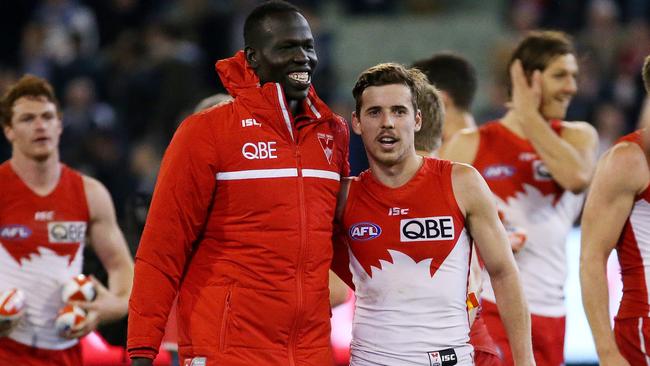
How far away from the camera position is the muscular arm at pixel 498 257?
4.96 meters

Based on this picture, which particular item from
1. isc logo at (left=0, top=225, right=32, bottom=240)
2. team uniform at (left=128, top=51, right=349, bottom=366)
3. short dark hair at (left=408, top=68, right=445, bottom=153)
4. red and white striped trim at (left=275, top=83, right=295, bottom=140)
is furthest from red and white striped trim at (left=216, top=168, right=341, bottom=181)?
isc logo at (left=0, top=225, right=32, bottom=240)

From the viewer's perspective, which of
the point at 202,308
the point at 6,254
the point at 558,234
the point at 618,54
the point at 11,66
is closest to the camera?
the point at 202,308

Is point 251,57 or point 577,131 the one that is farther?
point 577,131

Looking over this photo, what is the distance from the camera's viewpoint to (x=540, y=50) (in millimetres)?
6984

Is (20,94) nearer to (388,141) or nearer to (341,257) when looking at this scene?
(341,257)

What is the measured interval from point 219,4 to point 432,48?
265 centimetres

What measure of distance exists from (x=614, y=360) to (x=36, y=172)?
335cm

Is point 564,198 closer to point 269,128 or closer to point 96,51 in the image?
point 269,128

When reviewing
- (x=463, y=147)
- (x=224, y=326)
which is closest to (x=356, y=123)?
(x=224, y=326)

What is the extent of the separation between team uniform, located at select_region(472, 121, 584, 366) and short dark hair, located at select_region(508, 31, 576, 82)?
0.41 m

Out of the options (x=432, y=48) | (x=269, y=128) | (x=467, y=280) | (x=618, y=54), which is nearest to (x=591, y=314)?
(x=467, y=280)

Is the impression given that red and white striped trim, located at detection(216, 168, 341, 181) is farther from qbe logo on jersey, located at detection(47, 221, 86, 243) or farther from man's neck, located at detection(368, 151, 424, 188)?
qbe logo on jersey, located at detection(47, 221, 86, 243)

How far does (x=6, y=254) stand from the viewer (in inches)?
257

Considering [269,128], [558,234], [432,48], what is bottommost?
[558,234]
